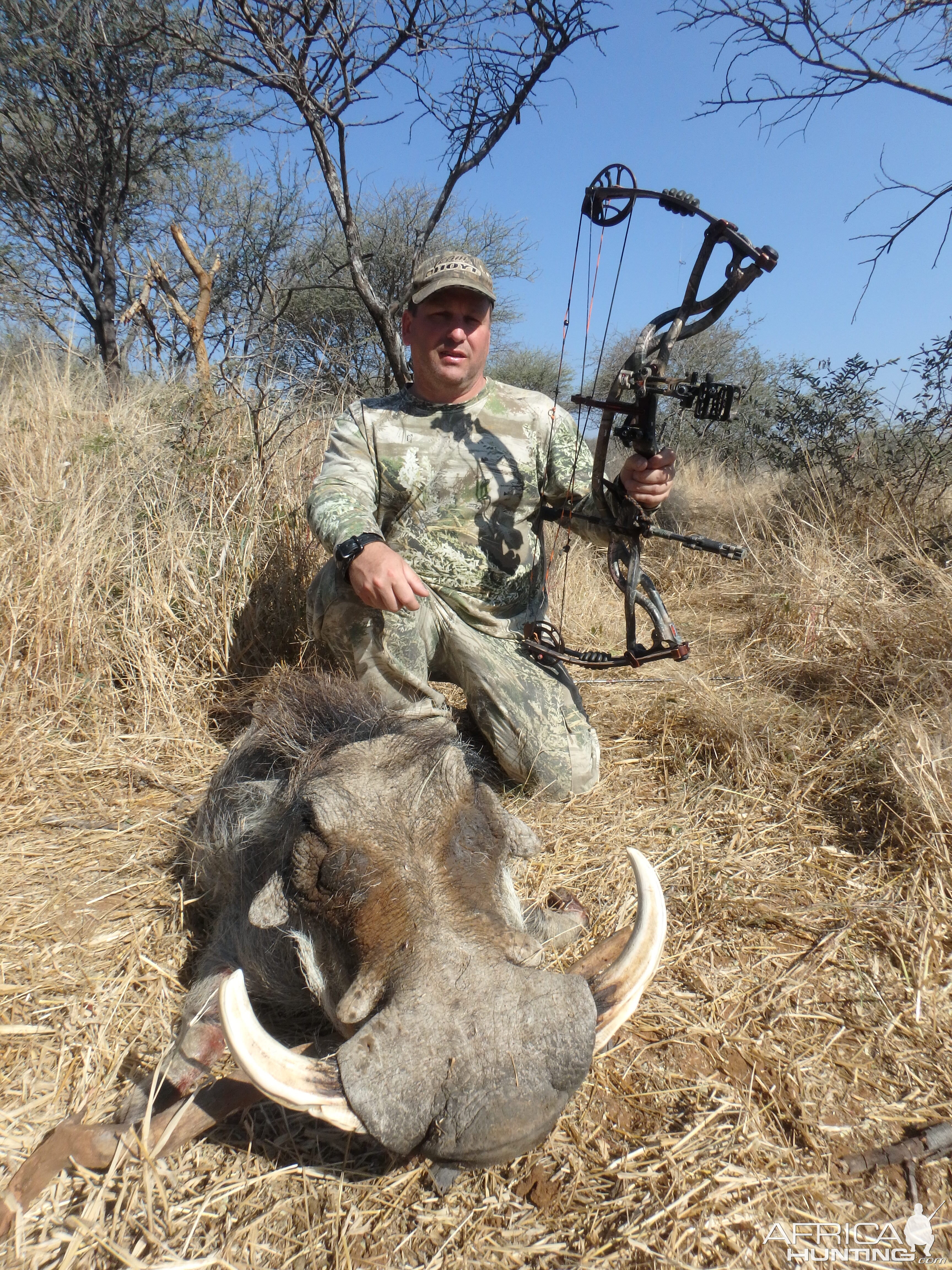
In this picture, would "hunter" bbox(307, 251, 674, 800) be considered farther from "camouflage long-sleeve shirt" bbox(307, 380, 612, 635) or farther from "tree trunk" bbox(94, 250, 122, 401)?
"tree trunk" bbox(94, 250, 122, 401)

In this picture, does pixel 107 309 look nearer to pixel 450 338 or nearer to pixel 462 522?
pixel 450 338

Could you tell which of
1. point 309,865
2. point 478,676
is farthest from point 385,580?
point 309,865

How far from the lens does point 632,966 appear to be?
5.22 feet

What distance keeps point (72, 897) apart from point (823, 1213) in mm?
2324

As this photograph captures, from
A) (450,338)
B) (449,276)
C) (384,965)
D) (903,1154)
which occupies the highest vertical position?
(449,276)

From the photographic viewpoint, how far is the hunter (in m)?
3.18

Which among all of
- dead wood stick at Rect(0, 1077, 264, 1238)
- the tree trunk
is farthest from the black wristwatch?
the tree trunk

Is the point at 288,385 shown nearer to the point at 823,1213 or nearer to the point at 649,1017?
the point at 649,1017

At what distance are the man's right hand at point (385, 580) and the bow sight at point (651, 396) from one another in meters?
0.81

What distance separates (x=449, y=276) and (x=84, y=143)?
10.4 m

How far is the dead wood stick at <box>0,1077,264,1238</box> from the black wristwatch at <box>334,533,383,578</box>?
161 cm

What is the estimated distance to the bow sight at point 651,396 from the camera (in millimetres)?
2400

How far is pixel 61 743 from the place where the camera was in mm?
3197

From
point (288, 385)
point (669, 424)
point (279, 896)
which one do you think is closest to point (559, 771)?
point (279, 896)
